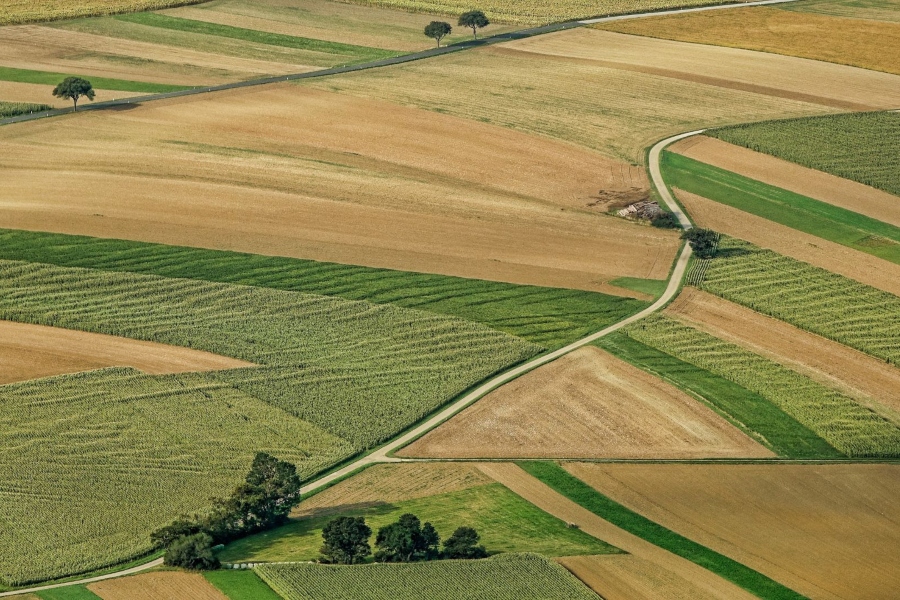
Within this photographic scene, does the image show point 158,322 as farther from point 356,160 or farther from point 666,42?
point 666,42

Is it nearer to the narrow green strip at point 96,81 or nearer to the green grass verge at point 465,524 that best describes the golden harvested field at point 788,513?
the green grass verge at point 465,524

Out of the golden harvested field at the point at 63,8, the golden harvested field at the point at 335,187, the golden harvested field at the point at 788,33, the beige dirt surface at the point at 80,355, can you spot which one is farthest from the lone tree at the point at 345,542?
the golden harvested field at the point at 63,8

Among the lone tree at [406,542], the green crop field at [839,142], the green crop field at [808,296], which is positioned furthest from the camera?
the green crop field at [839,142]

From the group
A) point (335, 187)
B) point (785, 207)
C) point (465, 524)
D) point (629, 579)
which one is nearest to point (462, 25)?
point (335, 187)

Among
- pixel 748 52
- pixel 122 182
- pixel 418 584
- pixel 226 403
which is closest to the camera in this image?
pixel 418 584

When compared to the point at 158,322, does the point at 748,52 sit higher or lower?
higher

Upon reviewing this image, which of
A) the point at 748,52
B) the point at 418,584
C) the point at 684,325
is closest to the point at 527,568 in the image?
the point at 418,584

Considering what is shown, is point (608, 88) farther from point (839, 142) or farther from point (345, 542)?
point (345, 542)
